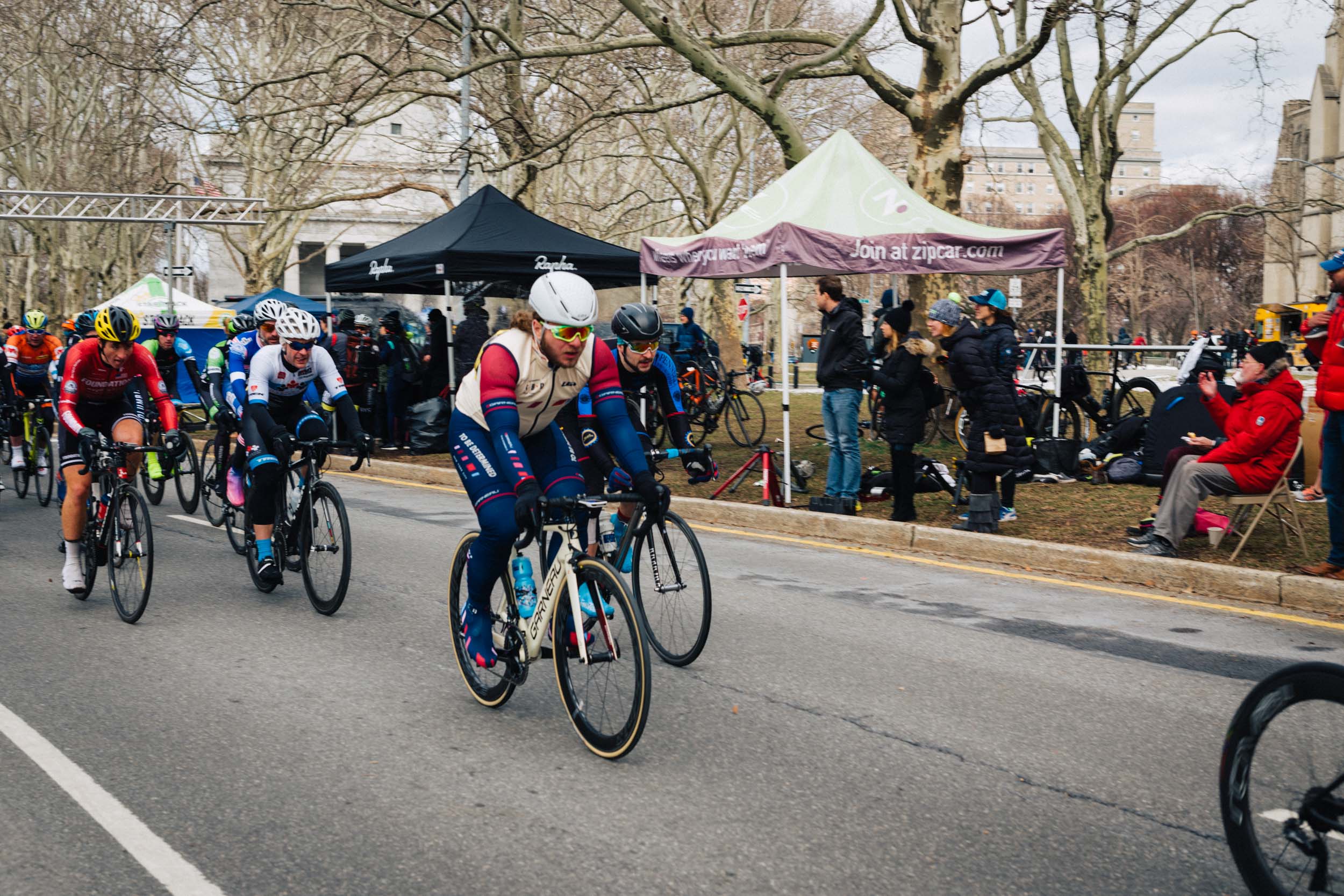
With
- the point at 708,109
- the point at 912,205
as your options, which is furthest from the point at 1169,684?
the point at 708,109

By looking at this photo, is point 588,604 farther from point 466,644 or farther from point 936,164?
point 936,164

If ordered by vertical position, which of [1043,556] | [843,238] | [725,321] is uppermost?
[725,321]

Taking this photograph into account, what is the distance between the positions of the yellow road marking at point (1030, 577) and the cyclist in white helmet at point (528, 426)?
434 centimetres

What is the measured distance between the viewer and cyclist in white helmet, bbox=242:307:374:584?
807cm

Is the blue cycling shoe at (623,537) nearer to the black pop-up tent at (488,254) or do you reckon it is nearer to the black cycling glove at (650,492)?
the black cycling glove at (650,492)

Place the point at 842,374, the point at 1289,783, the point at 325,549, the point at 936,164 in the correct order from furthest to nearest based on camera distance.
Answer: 1. the point at 936,164
2. the point at 842,374
3. the point at 325,549
4. the point at 1289,783

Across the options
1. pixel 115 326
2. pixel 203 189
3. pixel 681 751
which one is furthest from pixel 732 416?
pixel 203 189

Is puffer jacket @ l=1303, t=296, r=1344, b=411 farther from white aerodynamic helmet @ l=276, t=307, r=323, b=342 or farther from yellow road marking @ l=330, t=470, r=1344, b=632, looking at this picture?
white aerodynamic helmet @ l=276, t=307, r=323, b=342

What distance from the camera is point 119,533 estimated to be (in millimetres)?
7961

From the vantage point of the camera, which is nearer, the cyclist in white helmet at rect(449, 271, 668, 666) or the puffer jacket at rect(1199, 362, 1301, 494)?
the cyclist in white helmet at rect(449, 271, 668, 666)

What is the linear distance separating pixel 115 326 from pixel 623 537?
395 centimetres

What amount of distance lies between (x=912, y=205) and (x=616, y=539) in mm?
7233

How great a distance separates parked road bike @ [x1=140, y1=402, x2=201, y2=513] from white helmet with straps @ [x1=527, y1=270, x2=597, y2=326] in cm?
791

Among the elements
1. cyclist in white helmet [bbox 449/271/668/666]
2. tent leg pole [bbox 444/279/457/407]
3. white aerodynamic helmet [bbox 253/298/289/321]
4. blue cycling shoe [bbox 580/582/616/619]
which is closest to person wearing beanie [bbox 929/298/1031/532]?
white aerodynamic helmet [bbox 253/298/289/321]
